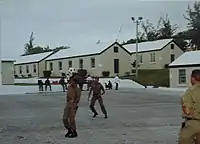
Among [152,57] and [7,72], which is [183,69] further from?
[152,57]

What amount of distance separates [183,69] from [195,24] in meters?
40.5

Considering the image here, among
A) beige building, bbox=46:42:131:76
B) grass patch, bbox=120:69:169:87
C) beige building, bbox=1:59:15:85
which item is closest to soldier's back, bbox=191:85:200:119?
beige building, bbox=1:59:15:85

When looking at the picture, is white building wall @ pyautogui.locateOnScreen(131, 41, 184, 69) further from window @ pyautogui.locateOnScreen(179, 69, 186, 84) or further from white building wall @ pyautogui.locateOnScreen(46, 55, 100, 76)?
window @ pyautogui.locateOnScreen(179, 69, 186, 84)

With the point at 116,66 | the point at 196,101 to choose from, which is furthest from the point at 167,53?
the point at 196,101

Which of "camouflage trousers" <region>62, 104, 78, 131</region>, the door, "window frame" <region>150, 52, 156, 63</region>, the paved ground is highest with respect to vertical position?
"window frame" <region>150, 52, 156, 63</region>

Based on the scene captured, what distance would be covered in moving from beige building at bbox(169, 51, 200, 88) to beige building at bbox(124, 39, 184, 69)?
833 inches

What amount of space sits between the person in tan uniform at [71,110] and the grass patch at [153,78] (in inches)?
1543

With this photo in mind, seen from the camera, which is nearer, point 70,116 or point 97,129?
point 70,116

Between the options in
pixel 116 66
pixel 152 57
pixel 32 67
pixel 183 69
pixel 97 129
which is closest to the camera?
pixel 97 129

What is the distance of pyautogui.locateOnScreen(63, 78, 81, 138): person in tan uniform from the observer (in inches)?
466

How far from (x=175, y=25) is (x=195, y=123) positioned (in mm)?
95238

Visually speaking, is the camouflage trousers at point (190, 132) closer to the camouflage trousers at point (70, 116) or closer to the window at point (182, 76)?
the camouflage trousers at point (70, 116)

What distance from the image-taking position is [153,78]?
57.8 metres

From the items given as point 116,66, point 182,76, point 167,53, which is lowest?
point 182,76
